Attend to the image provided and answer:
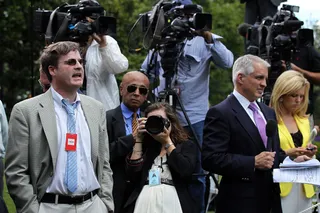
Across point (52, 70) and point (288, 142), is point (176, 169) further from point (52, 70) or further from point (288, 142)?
point (52, 70)

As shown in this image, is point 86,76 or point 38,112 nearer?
point 38,112

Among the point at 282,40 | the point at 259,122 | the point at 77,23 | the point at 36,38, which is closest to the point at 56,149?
the point at 259,122

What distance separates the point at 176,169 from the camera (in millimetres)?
7469

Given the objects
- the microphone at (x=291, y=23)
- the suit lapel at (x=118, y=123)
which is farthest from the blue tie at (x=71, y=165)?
the microphone at (x=291, y=23)

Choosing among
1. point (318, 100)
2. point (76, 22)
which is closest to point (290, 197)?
point (76, 22)

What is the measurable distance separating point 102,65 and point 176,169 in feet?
5.66

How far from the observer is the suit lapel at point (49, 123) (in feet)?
20.7

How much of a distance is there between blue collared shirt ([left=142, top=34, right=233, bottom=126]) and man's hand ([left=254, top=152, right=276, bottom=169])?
2.01 m

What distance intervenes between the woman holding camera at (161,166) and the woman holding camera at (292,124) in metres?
Result: 0.92

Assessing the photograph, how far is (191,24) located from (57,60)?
2586 mm

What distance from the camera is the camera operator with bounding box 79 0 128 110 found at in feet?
28.3

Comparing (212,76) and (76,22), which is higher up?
(76,22)

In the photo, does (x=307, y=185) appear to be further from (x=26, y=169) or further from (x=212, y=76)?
(x=212, y=76)

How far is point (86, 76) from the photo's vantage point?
8797 millimetres
